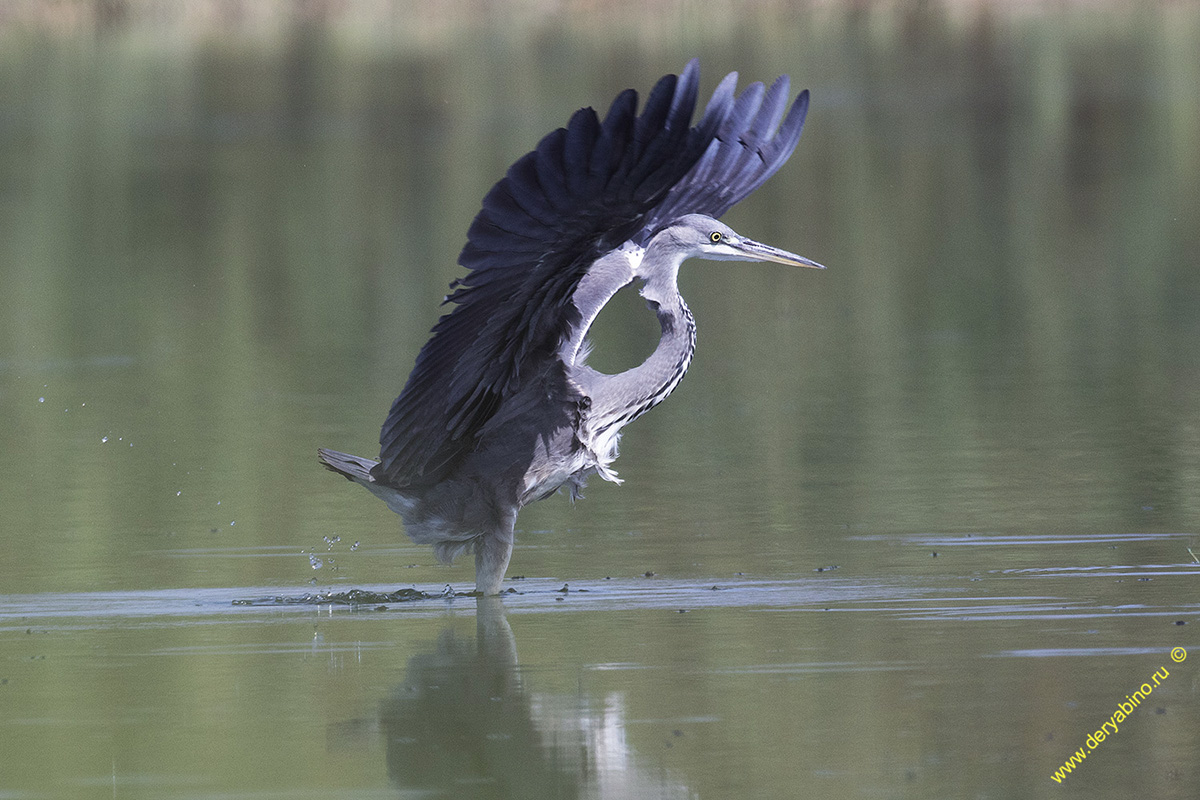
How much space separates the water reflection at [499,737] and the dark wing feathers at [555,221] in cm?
124

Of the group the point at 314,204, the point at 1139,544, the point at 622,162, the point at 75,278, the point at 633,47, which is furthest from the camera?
the point at 633,47

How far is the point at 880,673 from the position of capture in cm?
643

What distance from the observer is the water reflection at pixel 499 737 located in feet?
18.0

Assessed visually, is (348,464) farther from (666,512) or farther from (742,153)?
(742,153)

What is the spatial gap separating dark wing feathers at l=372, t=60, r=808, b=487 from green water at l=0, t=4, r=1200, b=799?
26.0 inches

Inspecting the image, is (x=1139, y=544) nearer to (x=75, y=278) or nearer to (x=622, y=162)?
(x=622, y=162)

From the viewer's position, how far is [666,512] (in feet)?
31.1

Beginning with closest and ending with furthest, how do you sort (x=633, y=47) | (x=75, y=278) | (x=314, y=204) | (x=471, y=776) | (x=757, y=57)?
1. (x=471, y=776)
2. (x=75, y=278)
3. (x=314, y=204)
4. (x=757, y=57)
5. (x=633, y=47)

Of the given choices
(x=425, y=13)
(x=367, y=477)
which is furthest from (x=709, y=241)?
(x=425, y=13)

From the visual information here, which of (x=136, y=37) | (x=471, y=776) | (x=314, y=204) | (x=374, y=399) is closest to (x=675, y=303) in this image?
(x=471, y=776)

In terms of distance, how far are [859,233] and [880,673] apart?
1454 centimetres

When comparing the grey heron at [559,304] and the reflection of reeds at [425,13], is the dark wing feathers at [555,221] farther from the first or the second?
the reflection of reeds at [425,13]

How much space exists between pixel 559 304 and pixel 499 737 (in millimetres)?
2031

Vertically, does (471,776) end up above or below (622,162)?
below
